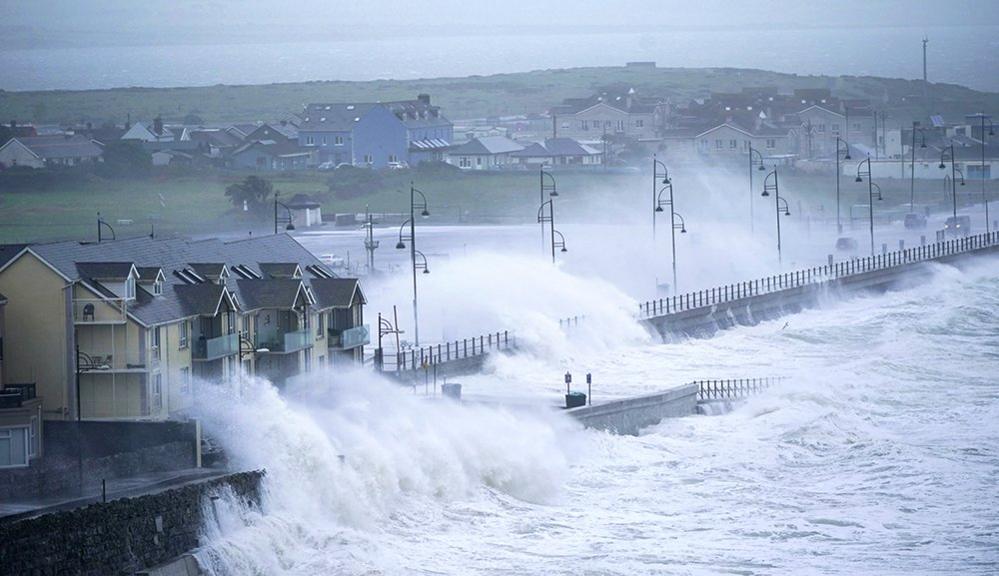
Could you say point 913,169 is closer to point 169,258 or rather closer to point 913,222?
point 913,222

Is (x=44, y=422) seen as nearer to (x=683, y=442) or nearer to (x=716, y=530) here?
(x=716, y=530)

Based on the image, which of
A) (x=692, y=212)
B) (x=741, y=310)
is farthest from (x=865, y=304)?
(x=692, y=212)

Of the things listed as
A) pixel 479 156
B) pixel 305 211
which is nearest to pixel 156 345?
pixel 305 211

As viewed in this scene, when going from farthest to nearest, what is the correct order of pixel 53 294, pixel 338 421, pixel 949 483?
pixel 949 483, pixel 338 421, pixel 53 294

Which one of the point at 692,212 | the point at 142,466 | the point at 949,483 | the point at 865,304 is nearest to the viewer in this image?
the point at 142,466

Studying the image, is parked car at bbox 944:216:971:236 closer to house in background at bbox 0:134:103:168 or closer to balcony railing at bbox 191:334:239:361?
house in background at bbox 0:134:103:168

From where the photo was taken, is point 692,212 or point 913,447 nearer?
point 913,447

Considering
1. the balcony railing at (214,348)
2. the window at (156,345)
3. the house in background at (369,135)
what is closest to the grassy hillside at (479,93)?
the house in background at (369,135)
